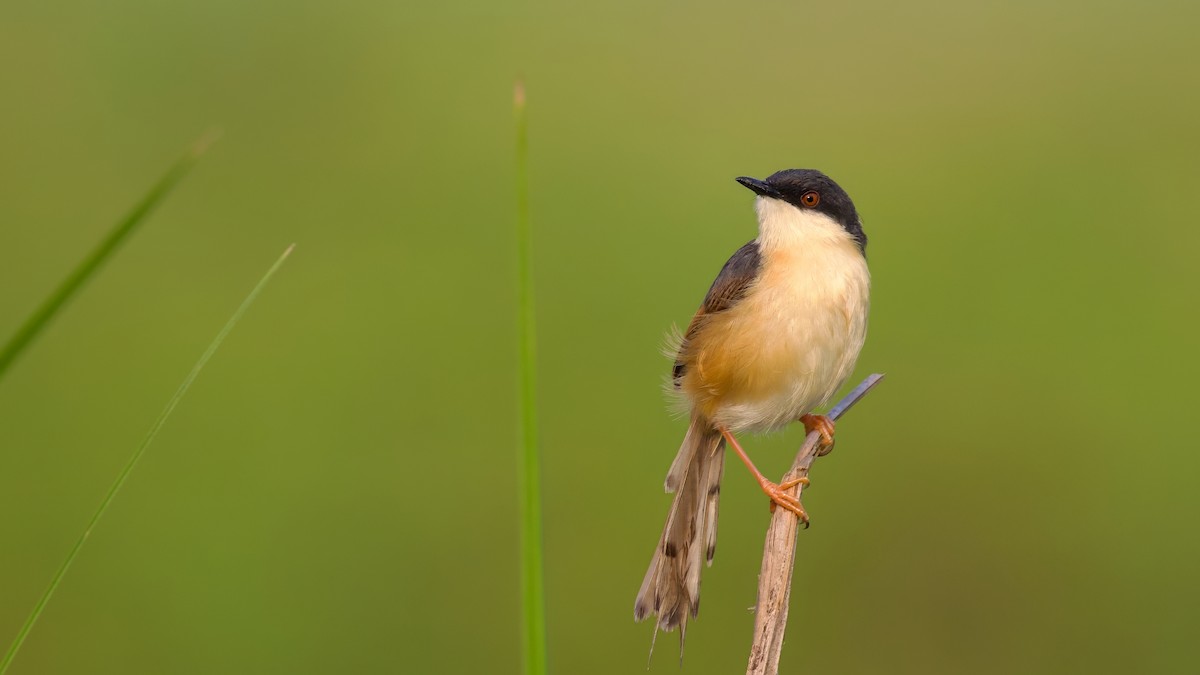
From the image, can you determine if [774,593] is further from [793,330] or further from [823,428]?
[823,428]

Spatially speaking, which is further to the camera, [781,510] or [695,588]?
[695,588]

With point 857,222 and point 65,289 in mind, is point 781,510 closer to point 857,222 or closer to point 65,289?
point 857,222

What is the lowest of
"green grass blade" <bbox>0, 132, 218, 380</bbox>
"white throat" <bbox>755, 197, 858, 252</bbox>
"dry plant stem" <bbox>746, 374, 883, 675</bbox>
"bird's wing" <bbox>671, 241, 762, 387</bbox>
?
"green grass blade" <bbox>0, 132, 218, 380</bbox>

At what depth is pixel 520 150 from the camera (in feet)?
Result: 4.65

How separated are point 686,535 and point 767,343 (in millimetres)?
688

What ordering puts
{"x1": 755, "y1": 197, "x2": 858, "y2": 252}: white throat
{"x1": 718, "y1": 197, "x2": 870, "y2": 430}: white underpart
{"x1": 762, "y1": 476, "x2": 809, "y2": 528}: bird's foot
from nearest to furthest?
{"x1": 762, "y1": 476, "x2": 809, "y2": 528}: bird's foot
{"x1": 718, "y1": 197, "x2": 870, "y2": 430}: white underpart
{"x1": 755, "y1": 197, "x2": 858, "y2": 252}: white throat

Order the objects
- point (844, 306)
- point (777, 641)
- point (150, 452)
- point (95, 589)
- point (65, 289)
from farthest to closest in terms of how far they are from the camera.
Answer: point (150, 452) → point (95, 589) → point (844, 306) → point (777, 641) → point (65, 289)

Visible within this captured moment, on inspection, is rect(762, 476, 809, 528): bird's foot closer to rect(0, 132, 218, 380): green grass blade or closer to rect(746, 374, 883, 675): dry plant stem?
rect(746, 374, 883, 675): dry plant stem

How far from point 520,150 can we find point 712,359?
2449mm

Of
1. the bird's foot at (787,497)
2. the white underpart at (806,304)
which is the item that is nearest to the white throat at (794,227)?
the white underpart at (806,304)

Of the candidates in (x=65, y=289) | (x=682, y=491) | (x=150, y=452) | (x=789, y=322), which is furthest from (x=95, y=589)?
(x=65, y=289)

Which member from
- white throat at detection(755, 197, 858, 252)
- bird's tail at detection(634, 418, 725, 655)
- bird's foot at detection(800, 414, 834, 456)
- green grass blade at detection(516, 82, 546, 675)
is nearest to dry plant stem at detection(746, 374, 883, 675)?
bird's tail at detection(634, 418, 725, 655)

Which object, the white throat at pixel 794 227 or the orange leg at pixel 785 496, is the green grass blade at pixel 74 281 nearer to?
the orange leg at pixel 785 496

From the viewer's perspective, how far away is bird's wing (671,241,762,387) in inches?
147
